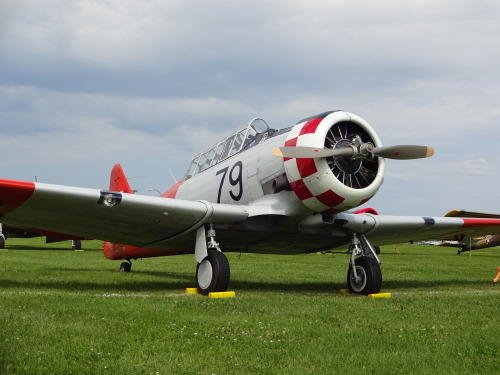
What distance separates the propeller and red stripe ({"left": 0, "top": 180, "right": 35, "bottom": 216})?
3.72 metres

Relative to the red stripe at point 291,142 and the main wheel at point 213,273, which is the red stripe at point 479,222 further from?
the main wheel at point 213,273

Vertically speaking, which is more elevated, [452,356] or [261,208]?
[261,208]

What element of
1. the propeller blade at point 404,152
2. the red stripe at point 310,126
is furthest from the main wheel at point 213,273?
the propeller blade at point 404,152

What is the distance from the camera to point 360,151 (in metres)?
8.64

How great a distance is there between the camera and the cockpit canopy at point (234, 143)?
1050cm

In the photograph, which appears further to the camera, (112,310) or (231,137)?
(231,137)

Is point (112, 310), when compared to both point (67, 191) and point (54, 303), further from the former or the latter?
point (67, 191)

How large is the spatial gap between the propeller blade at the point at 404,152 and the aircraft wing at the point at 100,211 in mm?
2492

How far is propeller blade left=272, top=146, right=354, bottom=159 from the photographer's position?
329 inches

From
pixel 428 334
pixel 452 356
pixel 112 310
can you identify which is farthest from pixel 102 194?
pixel 452 356

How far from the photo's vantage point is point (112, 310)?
602cm

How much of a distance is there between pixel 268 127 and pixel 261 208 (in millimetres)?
2006

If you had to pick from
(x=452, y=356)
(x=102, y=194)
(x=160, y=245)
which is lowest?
(x=452, y=356)

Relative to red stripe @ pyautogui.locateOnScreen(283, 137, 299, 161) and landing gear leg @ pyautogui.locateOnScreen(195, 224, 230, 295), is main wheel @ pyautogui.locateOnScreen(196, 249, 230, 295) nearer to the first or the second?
landing gear leg @ pyautogui.locateOnScreen(195, 224, 230, 295)
